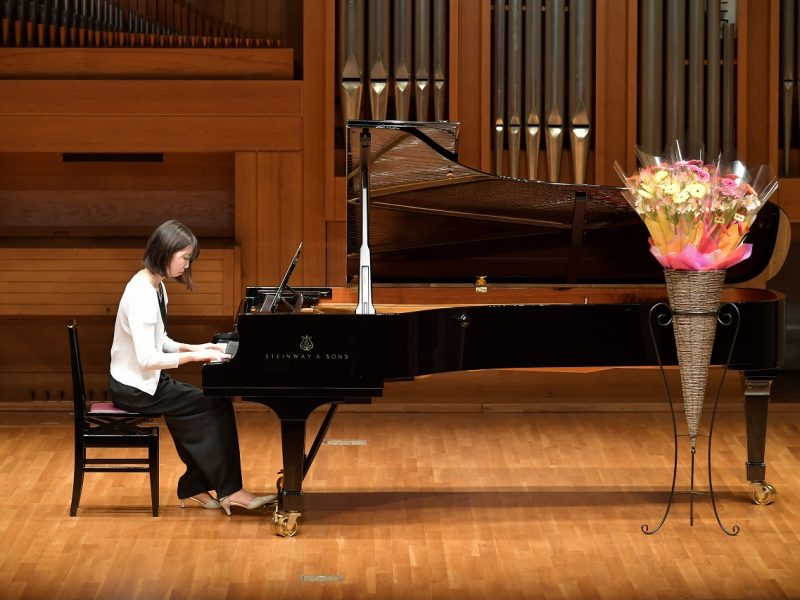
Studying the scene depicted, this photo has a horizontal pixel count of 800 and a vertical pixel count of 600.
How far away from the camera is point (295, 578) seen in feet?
13.3

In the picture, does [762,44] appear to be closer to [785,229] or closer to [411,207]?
[785,229]

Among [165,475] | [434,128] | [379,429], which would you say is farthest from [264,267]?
[434,128]

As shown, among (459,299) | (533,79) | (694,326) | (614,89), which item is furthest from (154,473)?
(614,89)

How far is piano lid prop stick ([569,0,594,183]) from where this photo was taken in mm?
6402

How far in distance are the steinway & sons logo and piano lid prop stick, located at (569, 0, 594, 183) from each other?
94.8 inches

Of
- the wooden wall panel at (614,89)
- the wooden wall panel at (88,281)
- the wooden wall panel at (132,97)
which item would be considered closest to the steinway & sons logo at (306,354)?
the wooden wall panel at (88,281)

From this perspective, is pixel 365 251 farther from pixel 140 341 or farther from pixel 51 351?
pixel 51 351

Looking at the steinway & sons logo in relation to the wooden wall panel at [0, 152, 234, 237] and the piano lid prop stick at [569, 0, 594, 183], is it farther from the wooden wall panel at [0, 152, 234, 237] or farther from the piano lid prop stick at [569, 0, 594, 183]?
the wooden wall panel at [0, 152, 234, 237]

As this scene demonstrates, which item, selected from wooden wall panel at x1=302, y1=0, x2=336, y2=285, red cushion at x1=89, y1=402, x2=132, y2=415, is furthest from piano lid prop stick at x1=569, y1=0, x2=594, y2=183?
red cushion at x1=89, y1=402, x2=132, y2=415

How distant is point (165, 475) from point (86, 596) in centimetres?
142

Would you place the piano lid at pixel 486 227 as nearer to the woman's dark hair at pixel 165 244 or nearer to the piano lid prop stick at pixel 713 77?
the woman's dark hair at pixel 165 244

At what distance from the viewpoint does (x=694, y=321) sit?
440cm

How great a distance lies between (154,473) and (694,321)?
76.2 inches

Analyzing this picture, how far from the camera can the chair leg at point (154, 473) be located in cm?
459
